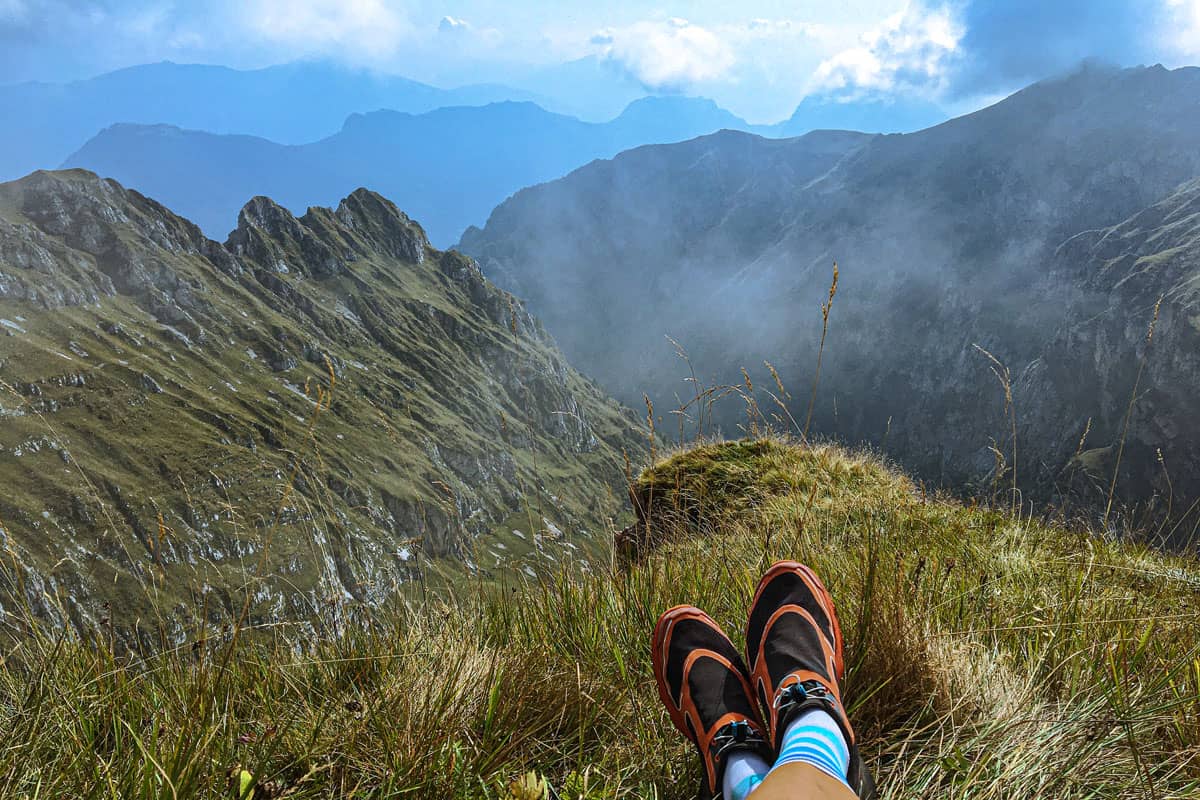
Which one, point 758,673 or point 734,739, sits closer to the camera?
point 734,739

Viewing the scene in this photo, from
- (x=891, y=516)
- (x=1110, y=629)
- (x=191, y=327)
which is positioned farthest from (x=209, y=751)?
(x=191, y=327)

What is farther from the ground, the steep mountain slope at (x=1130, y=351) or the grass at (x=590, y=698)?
the grass at (x=590, y=698)

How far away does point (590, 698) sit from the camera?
2.23 m

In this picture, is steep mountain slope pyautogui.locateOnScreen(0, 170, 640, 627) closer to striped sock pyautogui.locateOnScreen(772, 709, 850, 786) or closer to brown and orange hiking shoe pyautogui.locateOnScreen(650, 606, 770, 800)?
brown and orange hiking shoe pyautogui.locateOnScreen(650, 606, 770, 800)

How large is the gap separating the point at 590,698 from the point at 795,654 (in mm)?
825

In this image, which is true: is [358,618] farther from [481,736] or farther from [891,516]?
[891,516]

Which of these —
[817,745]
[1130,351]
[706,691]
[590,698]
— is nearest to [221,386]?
[590,698]

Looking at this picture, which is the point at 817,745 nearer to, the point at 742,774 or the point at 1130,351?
the point at 742,774

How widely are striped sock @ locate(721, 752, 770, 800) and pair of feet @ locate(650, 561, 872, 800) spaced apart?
3 centimetres

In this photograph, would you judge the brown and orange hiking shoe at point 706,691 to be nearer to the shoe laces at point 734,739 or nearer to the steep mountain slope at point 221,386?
the shoe laces at point 734,739

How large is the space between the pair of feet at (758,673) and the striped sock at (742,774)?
26mm

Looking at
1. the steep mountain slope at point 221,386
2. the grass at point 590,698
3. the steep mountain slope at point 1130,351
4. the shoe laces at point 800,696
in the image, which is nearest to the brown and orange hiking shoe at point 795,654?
the shoe laces at point 800,696

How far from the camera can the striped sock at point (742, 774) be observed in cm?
193

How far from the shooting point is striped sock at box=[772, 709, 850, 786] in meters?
1.88
